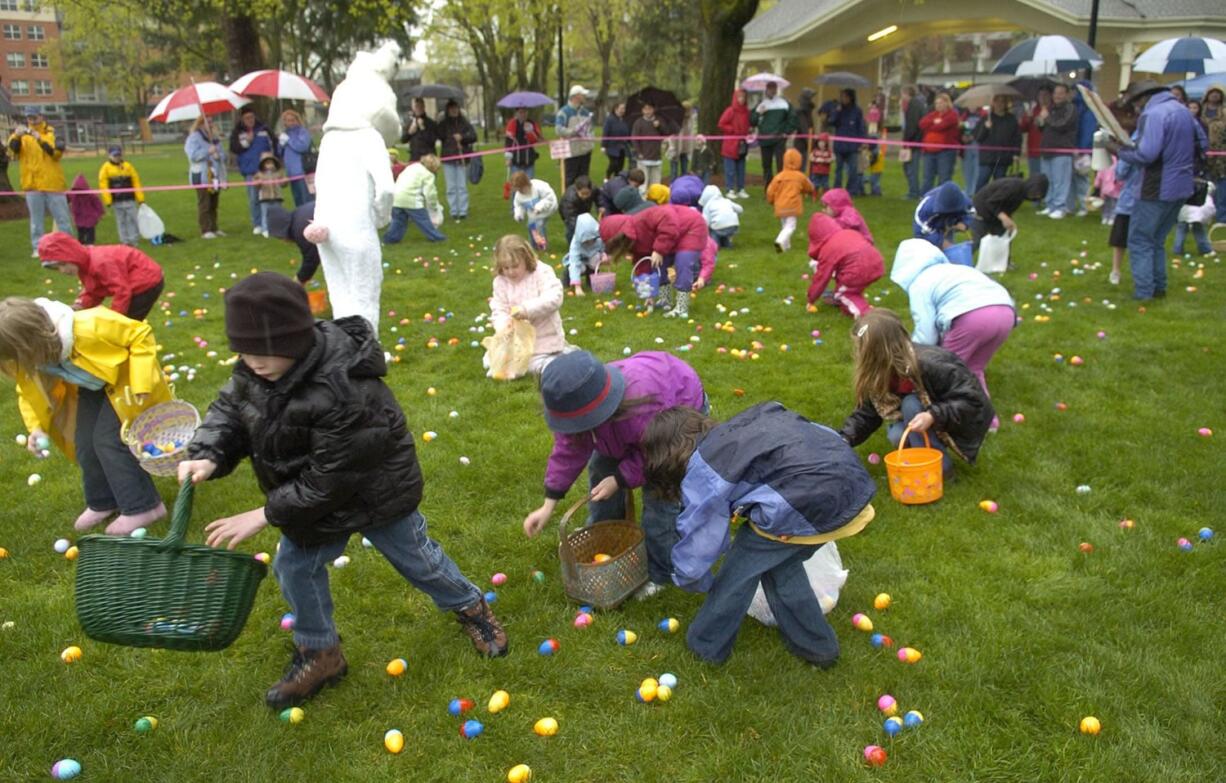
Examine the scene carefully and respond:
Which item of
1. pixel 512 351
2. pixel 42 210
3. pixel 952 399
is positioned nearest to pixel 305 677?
pixel 952 399

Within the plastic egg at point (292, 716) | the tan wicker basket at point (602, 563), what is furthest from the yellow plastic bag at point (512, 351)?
the plastic egg at point (292, 716)

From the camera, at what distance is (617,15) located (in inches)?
1575

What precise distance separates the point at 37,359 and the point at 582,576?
2768mm

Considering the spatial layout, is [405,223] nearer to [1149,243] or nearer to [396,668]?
[1149,243]

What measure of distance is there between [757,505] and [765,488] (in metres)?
0.07

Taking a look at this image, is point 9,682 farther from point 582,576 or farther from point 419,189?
point 419,189

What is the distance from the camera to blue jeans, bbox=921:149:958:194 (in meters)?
14.3

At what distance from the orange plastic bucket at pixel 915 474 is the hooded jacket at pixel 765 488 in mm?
1406

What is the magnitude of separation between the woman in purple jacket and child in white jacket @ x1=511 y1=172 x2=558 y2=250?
301 inches

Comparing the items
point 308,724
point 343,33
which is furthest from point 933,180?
point 343,33

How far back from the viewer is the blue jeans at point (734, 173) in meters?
15.8

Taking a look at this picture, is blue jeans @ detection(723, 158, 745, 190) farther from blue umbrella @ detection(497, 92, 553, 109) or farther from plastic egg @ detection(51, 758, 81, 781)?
plastic egg @ detection(51, 758, 81, 781)

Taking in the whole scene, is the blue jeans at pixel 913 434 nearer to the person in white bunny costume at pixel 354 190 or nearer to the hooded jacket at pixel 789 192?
the person in white bunny costume at pixel 354 190

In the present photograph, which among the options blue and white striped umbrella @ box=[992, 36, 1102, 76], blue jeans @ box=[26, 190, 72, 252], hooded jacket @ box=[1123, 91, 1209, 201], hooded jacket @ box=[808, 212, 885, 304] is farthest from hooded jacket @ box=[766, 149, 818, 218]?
blue jeans @ box=[26, 190, 72, 252]
